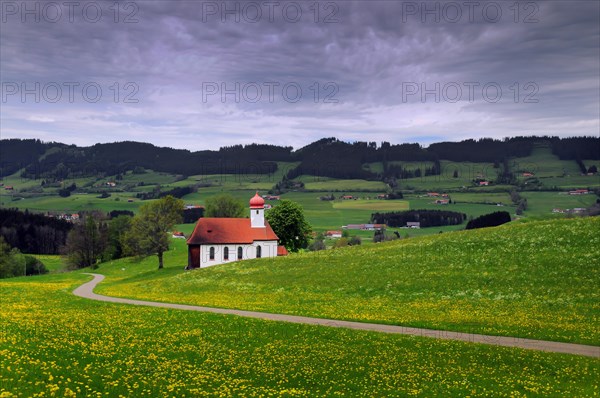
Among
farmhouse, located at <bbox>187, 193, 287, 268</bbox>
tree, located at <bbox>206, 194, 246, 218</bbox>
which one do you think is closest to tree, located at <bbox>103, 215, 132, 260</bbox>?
tree, located at <bbox>206, 194, 246, 218</bbox>

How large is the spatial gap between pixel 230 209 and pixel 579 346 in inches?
4432

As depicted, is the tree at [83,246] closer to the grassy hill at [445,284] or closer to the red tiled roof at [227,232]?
the red tiled roof at [227,232]

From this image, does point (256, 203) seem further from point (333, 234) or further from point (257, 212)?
point (333, 234)

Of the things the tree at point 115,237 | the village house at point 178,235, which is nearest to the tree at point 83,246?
the tree at point 115,237

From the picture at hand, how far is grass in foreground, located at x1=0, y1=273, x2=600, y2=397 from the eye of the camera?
16.9 m

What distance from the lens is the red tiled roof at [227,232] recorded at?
88.5 meters

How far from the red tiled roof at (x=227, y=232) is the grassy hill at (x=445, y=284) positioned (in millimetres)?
16856

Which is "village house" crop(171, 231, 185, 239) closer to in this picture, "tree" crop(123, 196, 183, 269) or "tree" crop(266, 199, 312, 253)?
"tree" crop(123, 196, 183, 269)

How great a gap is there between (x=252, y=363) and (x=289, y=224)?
80.1 metres

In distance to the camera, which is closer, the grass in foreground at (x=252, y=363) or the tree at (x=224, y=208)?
the grass in foreground at (x=252, y=363)

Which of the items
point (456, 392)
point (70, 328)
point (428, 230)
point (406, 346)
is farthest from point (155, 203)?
point (428, 230)

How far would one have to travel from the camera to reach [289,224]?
10106 centimetres

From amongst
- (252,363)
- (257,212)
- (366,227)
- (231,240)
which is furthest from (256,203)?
(366,227)

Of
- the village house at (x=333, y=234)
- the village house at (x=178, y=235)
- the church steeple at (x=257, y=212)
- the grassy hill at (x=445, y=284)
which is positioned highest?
the church steeple at (x=257, y=212)
